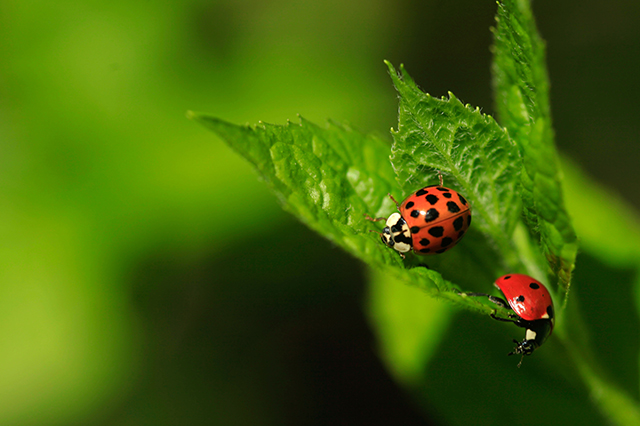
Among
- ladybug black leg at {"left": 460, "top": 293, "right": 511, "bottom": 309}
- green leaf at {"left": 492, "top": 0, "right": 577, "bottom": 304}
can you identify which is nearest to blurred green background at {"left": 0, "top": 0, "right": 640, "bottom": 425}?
ladybug black leg at {"left": 460, "top": 293, "right": 511, "bottom": 309}

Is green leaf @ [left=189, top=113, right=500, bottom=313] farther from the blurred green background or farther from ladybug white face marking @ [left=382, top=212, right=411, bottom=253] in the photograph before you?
the blurred green background

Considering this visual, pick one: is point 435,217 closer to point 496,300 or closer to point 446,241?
point 446,241

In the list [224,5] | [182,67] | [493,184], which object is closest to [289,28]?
[224,5]

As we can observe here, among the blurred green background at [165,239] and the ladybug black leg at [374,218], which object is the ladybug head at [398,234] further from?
the blurred green background at [165,239]

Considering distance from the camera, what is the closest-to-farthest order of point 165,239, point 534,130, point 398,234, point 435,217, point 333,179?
point 534,130 < point 333,179 < point 435,217 < point 398,234 < point 165,239

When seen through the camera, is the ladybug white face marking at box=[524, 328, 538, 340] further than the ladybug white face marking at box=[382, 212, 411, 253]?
No

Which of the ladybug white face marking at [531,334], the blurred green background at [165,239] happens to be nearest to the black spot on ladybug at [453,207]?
the ladybug white face marking at [531,334]

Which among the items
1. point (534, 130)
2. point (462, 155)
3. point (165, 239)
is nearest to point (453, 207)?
point (462, 155)
